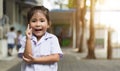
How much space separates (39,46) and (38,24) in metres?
0.21

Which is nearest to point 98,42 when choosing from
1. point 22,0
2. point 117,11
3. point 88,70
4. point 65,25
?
point 117,11

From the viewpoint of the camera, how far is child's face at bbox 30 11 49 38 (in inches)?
149

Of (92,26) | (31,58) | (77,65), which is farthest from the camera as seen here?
(92,26)

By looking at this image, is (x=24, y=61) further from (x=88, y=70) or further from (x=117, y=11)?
(x=117, y=11)

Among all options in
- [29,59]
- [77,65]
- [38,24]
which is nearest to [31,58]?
[29,59]

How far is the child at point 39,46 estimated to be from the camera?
12.3 feet

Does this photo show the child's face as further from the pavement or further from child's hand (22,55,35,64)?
the pavement

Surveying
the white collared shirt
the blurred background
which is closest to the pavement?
the blurred background

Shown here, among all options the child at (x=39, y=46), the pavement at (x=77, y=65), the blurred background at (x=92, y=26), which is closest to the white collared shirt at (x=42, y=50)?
the child at (x=39, y=46)

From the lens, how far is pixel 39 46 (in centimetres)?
381

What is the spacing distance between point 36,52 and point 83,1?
26.7m

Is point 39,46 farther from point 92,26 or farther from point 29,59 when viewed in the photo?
point 92,26

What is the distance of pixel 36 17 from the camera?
12.6ft

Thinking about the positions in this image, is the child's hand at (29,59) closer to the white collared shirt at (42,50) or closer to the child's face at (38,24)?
the white collared shirt at (42,50)
